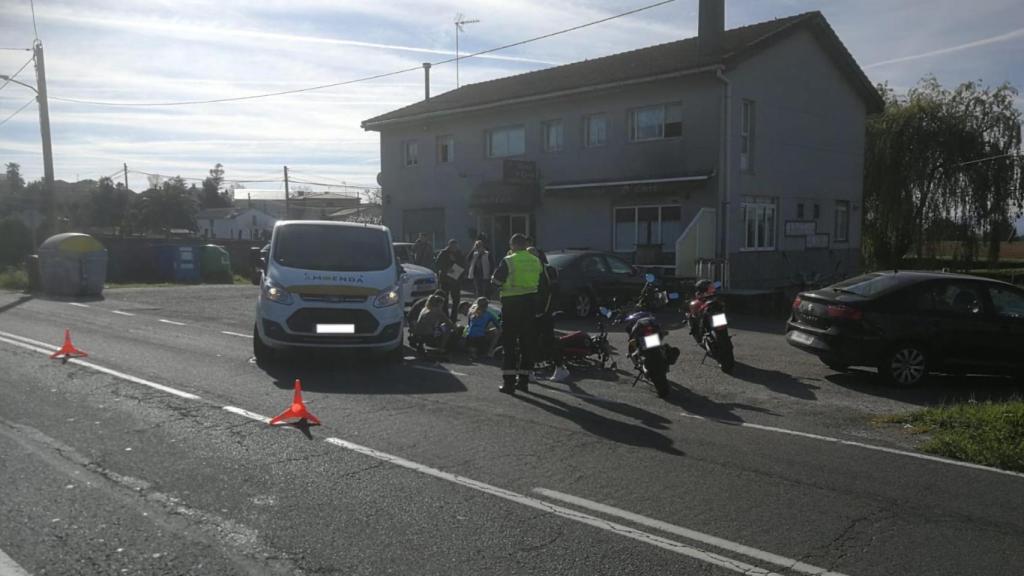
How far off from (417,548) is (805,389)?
21.7ft

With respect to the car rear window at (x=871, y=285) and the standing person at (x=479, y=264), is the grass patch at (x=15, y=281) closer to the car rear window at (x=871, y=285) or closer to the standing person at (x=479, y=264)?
the standing person at (x=479, y=264)

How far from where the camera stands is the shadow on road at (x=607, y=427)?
21.8ft

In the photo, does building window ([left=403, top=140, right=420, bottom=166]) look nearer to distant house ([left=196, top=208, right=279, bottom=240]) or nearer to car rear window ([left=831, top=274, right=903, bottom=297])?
car rear window ([left=831, top=274, right=903, bottom=297])

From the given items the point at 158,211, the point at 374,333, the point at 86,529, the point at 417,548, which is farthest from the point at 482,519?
the point at 158,211

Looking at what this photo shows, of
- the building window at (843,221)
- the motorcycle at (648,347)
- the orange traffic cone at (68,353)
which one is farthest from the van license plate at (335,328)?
the building window at (843,221)

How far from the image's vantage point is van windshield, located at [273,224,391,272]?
1070cm

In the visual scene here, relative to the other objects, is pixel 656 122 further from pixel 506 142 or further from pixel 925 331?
pixel 925 331

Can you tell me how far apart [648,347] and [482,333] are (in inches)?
129

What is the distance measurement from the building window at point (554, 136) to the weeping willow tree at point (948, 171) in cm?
1425

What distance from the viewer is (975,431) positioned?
22.7 ft

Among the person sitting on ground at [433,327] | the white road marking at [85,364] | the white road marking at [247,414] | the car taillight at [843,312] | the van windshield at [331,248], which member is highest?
the van windshield at [331,248]

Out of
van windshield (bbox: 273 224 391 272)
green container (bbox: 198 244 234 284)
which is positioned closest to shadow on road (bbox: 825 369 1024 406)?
van windshield (bbox: 273 224 391 272)

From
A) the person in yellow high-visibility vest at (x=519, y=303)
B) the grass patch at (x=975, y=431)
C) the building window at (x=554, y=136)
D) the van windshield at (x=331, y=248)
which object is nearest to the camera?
the grass patch at (x=975, y=431)

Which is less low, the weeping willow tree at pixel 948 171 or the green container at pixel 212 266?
the weeping willow tree at pixel 948 171
